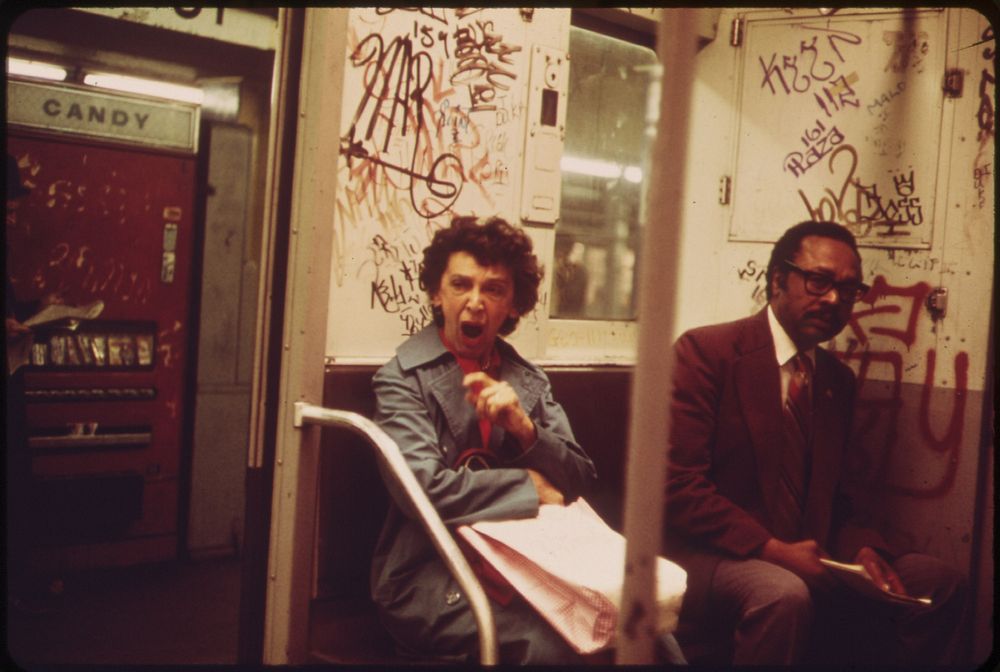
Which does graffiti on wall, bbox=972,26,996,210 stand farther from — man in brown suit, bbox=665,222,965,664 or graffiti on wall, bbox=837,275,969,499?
man in brown suit, bbox=665,222,965,664

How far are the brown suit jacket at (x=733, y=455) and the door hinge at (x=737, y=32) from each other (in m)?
1.25

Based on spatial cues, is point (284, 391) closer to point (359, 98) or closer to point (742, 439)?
point (359, 98)

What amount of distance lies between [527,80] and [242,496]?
2.73 metres

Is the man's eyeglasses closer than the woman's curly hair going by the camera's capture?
No

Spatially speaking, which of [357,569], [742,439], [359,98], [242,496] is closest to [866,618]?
[742,439]

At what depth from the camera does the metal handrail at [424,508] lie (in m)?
2.06

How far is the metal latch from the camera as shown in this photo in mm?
3236

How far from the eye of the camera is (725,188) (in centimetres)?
370

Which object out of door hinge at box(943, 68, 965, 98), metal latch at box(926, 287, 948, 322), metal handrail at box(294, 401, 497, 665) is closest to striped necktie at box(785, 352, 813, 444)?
metal latch at box(926, 287, 948, 322)

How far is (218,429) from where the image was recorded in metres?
4.75

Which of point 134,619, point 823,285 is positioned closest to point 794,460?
point 823,285

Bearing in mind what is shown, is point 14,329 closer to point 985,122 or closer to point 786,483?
point 786,483

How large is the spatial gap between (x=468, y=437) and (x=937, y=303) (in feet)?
5.78

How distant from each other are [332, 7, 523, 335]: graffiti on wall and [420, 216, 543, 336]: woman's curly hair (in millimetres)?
223
